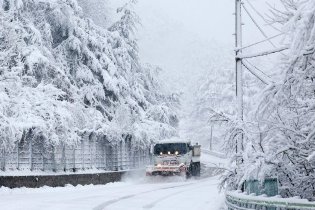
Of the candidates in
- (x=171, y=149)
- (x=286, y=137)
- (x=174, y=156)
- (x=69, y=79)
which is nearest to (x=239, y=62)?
(x=286, y=137)

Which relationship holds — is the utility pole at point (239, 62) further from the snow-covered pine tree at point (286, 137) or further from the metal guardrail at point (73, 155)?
the metal guardrail at point (73, 155)

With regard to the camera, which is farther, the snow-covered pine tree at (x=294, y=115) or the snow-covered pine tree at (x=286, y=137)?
the snow-covered pine tree at (x=286, y=137)

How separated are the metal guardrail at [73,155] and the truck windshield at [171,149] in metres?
2.47

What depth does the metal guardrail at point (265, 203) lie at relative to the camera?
10.9 meters

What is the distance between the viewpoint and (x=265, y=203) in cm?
1195

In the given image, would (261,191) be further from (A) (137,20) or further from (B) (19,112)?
(A) (137,20)

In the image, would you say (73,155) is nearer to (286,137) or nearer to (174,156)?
(174,156)

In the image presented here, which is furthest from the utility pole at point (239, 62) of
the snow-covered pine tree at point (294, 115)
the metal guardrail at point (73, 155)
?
the metal guardrail at point (73, 155)

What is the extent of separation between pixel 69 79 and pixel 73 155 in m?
6.14

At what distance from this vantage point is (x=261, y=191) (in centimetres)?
1360

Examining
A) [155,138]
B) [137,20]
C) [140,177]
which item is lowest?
[140,177]

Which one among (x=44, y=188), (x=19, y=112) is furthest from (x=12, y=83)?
(x=44, y=188)

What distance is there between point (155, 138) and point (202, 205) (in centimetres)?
2288

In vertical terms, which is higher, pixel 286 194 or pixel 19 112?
pixel 19 112
